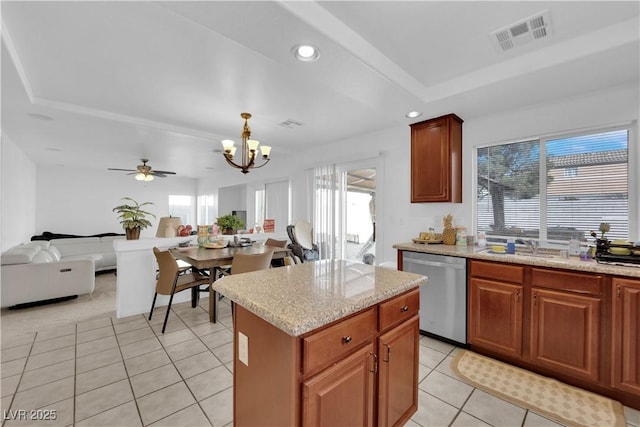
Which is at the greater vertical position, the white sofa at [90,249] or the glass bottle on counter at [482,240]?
the glass bottle on counter at [482,240]

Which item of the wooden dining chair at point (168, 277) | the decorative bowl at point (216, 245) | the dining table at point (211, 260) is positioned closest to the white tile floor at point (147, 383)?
the dining table at point (211, 260)

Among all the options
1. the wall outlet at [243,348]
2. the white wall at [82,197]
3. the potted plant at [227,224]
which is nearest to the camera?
the wall outlet at [243,348]

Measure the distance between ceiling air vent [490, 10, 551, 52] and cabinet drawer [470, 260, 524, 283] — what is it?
1.72 metres

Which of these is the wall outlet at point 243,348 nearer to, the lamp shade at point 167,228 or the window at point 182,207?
the lamp shade at point 167,228

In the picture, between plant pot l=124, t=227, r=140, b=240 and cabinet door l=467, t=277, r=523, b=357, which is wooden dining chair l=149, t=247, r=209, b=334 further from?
cabinet door l=467, t=277, r=523, b=357

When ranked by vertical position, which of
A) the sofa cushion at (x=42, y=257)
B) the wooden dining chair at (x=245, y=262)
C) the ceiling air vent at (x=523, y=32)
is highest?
the ceiling air vent at (x=523, y=32)

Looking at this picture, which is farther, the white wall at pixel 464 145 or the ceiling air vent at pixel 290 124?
the ceiling air vent at pixel 290 124

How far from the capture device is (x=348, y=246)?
4531mm

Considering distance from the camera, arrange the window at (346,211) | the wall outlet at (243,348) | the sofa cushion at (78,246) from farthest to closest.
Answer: the sofa cushion at (78,246), the window at (346,211), the wall outlet at (243,348)

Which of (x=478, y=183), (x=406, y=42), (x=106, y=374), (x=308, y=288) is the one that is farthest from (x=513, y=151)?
(x=106, y=374)

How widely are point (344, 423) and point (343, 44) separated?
211cm

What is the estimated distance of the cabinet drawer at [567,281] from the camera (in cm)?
195

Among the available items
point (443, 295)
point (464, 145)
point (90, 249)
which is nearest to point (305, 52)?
point (464, 145)

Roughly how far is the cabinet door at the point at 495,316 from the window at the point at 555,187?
87 cm
